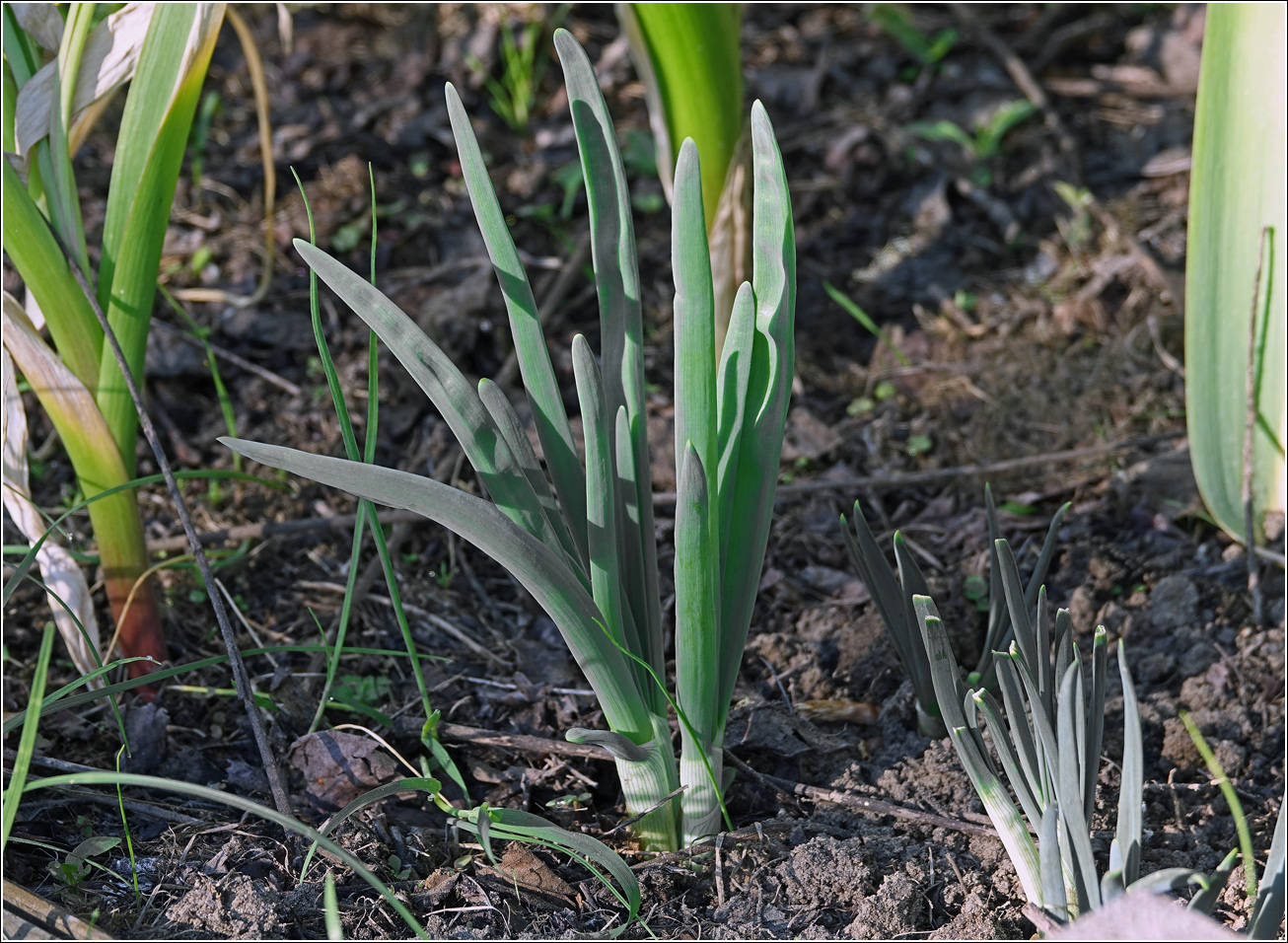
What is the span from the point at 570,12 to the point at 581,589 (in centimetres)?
191

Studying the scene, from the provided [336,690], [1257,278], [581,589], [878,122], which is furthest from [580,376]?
[878,122]

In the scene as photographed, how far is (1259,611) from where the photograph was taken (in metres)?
1.22

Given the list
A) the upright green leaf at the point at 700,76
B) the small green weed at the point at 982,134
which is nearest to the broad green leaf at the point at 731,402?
the upright green leaf at the point at 700,76

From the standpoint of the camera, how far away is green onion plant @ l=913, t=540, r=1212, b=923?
28.5 inches

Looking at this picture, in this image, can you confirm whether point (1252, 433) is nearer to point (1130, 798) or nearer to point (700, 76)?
point (1130, 798)

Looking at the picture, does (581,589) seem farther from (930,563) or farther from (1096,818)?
(930,563)

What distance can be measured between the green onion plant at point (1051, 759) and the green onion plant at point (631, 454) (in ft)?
0.59

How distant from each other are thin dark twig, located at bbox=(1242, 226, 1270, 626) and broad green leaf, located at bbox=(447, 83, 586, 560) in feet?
2.67

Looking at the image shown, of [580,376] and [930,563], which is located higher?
[580,376]

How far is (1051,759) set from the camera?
76 cm

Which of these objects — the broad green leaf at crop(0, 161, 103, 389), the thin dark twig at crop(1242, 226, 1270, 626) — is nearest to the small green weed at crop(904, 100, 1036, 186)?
the thin dark twig at crop(1242, 226, 1270, 626)

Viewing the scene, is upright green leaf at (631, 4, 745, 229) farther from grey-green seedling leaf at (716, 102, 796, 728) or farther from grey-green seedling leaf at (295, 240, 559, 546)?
grey-green seedling leaf at (295, 240, 559, 546)

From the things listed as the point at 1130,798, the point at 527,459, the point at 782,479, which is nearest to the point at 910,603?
the point at 1130,798

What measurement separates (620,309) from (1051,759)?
0.49 meters
